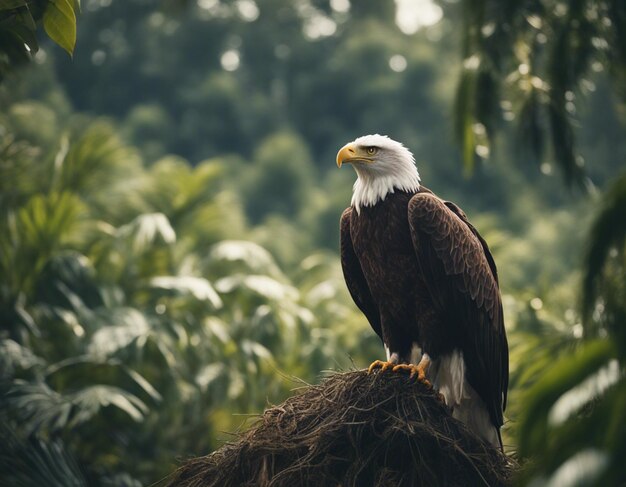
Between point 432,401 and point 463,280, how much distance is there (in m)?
0.69

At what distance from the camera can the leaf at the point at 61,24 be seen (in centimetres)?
339

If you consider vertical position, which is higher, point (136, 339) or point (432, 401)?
point (432, 401)

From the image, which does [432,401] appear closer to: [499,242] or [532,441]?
[532,441]

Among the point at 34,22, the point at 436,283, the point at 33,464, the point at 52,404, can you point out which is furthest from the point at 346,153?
the point at 52,404

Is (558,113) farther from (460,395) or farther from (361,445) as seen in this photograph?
(361,445)

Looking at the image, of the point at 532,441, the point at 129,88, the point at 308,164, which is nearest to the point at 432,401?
the point at 532,441

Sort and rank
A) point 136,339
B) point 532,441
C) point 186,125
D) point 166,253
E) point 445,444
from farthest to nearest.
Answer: point 186,125, point 166,253, point 136,339, point 445,444, point 532,441

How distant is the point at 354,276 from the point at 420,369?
831mm

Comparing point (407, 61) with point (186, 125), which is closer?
point (186, 125)

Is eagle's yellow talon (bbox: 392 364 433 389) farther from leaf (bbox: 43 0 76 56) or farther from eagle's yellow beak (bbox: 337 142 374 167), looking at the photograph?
leaf (bbox: 43 0 76 56)

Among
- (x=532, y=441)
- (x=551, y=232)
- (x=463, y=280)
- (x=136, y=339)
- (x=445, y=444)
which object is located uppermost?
(x=532, y=441)

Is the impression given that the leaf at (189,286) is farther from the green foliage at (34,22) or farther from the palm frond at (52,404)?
the green foliage at (34,22)

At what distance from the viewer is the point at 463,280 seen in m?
4.82

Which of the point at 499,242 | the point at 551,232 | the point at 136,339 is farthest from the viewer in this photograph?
the point at 551,232
